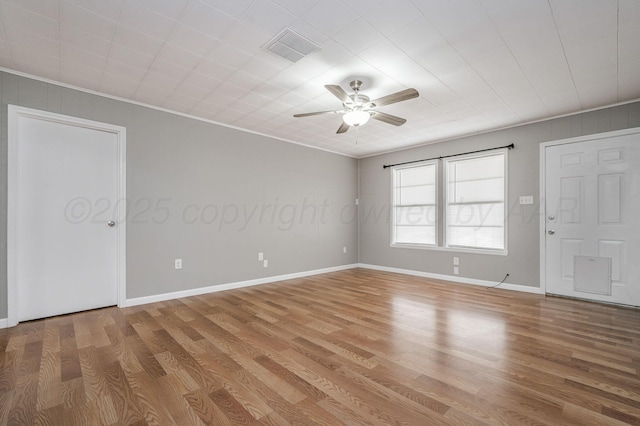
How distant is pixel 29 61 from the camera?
284cm

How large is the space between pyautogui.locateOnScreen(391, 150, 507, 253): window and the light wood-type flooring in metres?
1.62

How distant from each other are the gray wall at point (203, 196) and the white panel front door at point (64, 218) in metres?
0.17

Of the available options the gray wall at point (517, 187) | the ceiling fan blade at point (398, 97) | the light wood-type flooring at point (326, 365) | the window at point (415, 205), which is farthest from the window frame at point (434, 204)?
the ceiling fan blade at point (398, 97)

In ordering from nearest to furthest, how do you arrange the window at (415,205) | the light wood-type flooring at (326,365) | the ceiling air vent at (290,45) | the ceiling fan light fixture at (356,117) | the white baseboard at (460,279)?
the light wood-type flooring at (326,365) → the ceiling air vent at (290,45) → the ceiling fan light fixture at (356,117) → the white baseboard at (460,279) → the window at (415,205)

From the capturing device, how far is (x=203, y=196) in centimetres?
443

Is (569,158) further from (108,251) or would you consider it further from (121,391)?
(108,251)

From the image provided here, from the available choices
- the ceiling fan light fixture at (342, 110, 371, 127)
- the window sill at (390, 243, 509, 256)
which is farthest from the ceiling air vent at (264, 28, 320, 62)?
the window sill at (390, 243, 509, 256)

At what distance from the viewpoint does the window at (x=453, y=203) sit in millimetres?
4922

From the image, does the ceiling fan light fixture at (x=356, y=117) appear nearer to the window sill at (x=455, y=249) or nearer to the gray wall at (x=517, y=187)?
the gray wall at (x=517, y=187)

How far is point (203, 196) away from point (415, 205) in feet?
13.5

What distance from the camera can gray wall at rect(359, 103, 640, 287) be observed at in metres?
A: 4.02

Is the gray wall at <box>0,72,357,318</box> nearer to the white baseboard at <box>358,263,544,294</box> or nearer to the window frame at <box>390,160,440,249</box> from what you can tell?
the white baseboard at <box>358,263,544,294</box>

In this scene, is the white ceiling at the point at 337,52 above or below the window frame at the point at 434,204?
above

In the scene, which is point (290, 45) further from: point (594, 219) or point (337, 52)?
point (594, 219)
